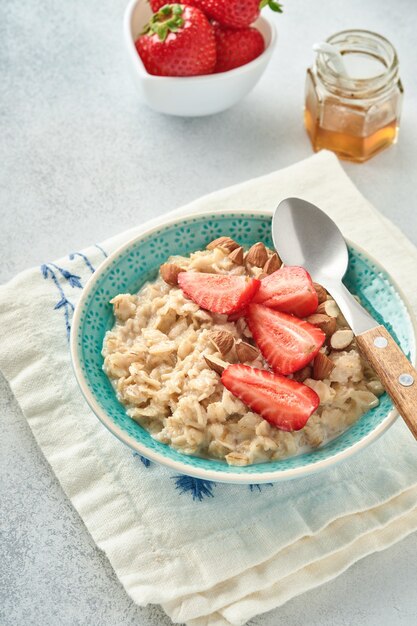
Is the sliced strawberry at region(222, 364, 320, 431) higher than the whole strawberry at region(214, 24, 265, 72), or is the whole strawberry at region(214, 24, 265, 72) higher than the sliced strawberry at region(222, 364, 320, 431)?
the whole strawberry at region(214, 24, 265, 72)

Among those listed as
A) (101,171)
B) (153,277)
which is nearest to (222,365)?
(153,277)

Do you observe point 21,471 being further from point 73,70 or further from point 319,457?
point 73,70

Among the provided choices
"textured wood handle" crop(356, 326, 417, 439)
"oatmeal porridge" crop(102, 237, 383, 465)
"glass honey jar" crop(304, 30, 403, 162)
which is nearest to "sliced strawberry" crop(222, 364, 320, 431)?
"oatmeal porridge" crop(102, 237, 383, 465)

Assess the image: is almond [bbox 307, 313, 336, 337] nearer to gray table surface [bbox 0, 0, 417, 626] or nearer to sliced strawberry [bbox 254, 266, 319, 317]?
sliced strawberry [bbox 254, 266, 319, 317]

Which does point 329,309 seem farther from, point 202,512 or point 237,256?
point 202,512

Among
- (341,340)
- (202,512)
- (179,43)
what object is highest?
(179,43)

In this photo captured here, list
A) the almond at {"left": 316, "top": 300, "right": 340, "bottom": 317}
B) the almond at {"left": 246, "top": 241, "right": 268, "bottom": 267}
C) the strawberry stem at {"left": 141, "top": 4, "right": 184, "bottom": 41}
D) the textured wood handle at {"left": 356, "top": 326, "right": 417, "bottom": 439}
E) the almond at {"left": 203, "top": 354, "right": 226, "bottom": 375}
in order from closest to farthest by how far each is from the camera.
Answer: the textured wood handle at {"left": 356, "top": 326, "right": 417, "bottom": 439} → the almond at {"left": 203, "top": 354, "right": 226, "bottom": 375} → the almond at {"left": 316, "top": 300, "right": 340, "bottom": 317} → the almond at {"left": 246, "top": 241, "right": 268, "bottom": 267} → the strawberry stem at {"left": 141, "top": 4, "right": 184, "bottom": 41}

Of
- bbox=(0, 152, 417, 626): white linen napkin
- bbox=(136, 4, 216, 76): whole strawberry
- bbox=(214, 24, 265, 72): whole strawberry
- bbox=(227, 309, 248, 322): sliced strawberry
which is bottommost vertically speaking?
bbox=(0, 152, 417, 626): white linen napkin

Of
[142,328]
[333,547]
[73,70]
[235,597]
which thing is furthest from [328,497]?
[73,70]
